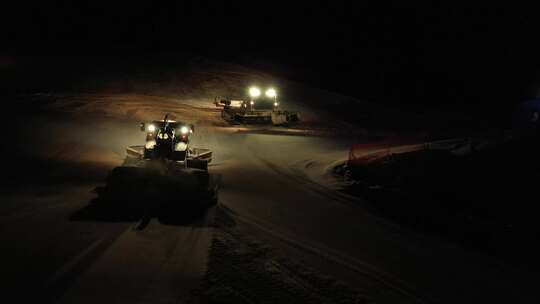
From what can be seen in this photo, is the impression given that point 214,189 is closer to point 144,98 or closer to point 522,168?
point 522,168

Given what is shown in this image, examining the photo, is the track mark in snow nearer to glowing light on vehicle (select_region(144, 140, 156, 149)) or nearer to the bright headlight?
glowing light on vehicle (select_region(144, 140, 156, 149))

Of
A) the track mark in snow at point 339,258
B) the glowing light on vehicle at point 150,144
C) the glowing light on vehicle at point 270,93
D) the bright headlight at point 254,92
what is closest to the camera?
the track mark in snow at point 339,258

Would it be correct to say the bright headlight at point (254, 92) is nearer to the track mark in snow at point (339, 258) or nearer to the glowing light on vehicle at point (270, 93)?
the glowing light on vehicle at point (270, 93)

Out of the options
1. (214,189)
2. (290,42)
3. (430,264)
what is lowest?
(430,264)

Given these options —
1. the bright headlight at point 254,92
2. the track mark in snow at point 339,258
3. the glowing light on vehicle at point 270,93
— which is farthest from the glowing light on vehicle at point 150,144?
the glowing light on vehicle at point 270,93

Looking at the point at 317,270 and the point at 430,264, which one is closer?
the point at 317,270

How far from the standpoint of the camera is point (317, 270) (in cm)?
989

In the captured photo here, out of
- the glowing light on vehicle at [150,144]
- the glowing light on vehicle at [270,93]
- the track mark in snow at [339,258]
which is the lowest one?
the track mark in snow at [339,258]

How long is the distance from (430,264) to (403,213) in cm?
436

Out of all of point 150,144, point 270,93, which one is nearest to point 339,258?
point 150,144

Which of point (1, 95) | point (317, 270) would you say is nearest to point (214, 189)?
point (317, 270)

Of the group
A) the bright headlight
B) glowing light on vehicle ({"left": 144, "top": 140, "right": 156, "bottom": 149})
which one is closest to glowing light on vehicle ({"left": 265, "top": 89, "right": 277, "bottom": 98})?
the bright headlight

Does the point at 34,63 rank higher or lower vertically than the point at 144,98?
higher

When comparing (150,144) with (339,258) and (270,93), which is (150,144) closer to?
(339,258)
